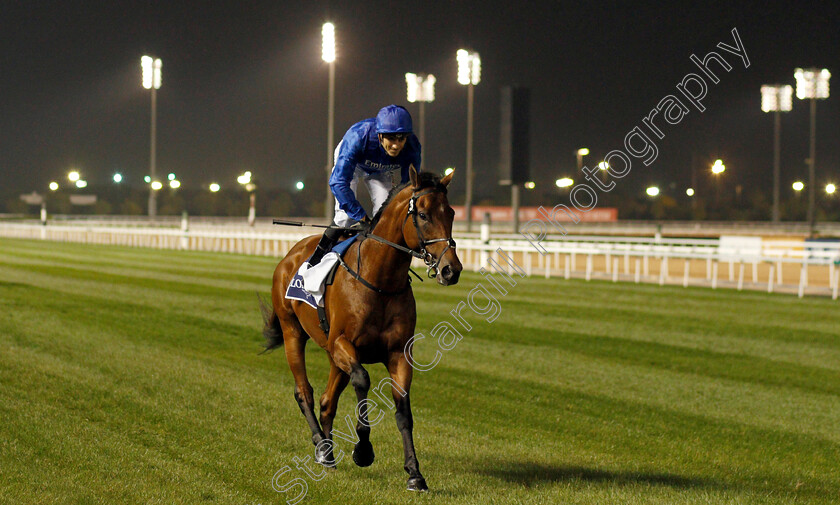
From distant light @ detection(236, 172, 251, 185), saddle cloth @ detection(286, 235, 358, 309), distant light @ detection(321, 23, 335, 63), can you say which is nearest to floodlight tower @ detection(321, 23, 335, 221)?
distant light @ detection(321, 23, 335, 63)

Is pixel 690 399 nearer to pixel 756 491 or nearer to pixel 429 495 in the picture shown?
pixel 756 491

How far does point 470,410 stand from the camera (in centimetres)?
643

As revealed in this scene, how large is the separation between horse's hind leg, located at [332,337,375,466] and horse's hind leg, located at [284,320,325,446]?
597mm

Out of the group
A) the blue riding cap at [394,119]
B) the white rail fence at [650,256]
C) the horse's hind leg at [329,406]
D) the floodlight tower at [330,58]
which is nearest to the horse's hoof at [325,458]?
the horse's hind leg at [329,406]

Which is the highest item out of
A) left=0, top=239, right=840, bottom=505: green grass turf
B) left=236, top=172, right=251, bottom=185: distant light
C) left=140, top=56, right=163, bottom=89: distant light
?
left=140, top=56, right=163, bottom=89: distant light

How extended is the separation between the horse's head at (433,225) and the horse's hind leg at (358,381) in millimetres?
571

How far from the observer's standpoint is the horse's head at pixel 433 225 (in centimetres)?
387

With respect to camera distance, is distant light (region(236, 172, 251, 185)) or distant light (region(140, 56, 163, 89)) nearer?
distant light (region(236, 172, 251, 185))

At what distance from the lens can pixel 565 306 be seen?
13367 millimetres

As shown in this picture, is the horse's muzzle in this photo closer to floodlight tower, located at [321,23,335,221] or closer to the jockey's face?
the jockey's face

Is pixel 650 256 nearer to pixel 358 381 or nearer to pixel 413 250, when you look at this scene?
pixel 413 250

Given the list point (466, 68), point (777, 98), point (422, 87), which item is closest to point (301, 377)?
point (466, 68)

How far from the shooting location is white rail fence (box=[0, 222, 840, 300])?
1692cm

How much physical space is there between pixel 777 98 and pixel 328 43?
820 inches
